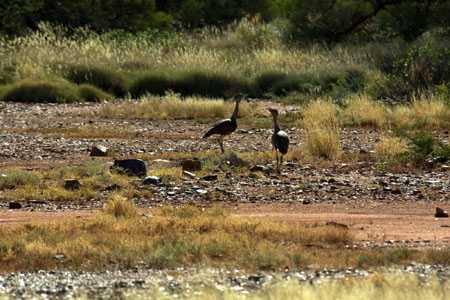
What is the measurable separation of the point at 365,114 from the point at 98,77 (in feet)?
36.1

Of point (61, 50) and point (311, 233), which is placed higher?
point (61, 50)

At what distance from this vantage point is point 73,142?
24125 mm

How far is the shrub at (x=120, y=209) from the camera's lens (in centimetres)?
1498

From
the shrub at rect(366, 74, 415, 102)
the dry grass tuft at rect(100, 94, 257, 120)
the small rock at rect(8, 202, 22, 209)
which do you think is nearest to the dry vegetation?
the small rock at rect(8, 202, 22, 209)

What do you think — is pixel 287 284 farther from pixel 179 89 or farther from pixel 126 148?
pixel 179 89

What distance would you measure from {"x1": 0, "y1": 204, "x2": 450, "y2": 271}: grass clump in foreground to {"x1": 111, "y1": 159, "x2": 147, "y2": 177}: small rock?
12.1ft

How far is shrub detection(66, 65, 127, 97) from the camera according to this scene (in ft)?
117

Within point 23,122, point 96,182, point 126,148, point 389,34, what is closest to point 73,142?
point 126,148

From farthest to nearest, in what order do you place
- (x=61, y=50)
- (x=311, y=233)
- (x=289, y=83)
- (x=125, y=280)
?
(x=61, y=50), (x=289, y=83), (x=311, y=233), (x=125, y=280)

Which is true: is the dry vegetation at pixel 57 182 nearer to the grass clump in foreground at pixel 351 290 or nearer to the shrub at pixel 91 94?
the grass clump in foreground at pixel 351 290

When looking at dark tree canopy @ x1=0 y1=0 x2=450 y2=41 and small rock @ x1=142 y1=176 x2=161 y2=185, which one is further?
dark tree canopy @ x1=0 y1=0 x2=450 y2=41

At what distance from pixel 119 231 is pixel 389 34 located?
3088 centimetres

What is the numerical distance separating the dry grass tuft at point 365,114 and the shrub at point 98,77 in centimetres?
909

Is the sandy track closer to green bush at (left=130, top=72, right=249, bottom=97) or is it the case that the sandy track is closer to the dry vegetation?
the dry vegetation
